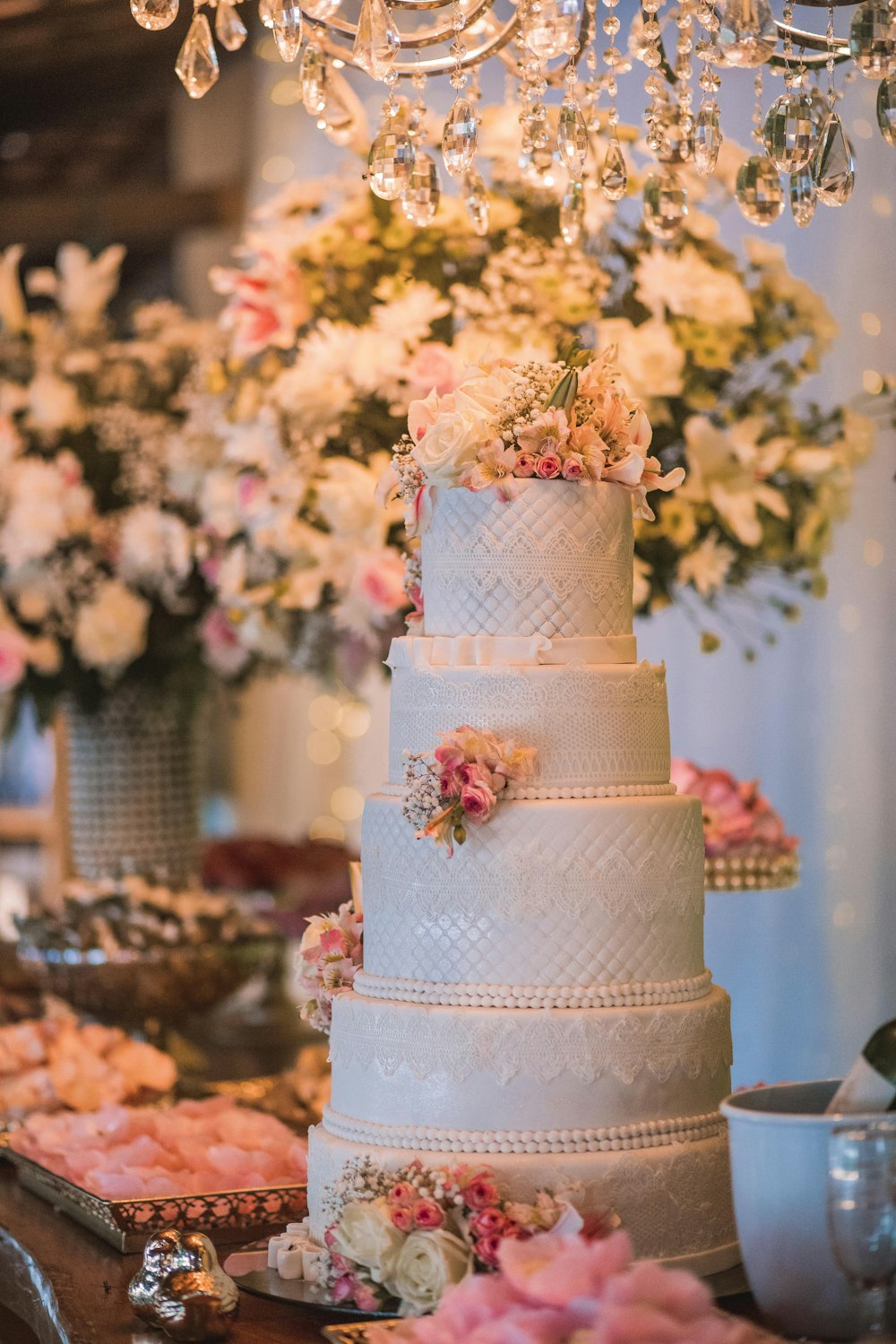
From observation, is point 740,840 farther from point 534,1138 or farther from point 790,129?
point 790,129

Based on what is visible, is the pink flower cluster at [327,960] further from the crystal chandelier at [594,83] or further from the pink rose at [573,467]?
the crystal chandelier at [594,83]

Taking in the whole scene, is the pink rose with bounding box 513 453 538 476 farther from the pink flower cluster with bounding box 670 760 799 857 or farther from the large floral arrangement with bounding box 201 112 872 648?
the pink flower cluster with bounding box 670 760 799 857

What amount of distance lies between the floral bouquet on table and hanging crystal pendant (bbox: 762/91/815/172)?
100 cm

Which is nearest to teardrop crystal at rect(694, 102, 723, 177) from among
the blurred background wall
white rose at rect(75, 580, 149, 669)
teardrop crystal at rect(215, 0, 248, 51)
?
teardrop crystal at rect(215, 0, 248, 51)

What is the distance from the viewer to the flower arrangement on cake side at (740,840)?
2.36 metres

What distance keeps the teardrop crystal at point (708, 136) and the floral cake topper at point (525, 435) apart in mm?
237

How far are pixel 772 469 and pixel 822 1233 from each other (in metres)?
1.32

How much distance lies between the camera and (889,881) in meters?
2.76

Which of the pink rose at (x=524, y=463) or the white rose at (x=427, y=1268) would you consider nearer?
the white rose at (x=427, y=1268)

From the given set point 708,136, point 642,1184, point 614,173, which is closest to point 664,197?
point 614,173

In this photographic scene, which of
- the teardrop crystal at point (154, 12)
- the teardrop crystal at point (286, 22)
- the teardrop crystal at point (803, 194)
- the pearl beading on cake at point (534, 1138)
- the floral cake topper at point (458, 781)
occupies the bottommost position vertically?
the pearl beading on cake at point (534, 1138)

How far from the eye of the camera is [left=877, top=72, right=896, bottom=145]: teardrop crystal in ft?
4.87

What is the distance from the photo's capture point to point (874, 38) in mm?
1411

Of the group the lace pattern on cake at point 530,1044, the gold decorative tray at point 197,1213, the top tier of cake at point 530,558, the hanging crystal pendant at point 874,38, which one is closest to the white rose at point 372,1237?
the lace pattern on cake at point 530,1044
